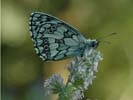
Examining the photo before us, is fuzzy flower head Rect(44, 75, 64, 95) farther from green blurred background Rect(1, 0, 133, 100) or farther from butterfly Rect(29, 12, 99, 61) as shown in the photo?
green blurred background Rect(1, 0, 133, 100)

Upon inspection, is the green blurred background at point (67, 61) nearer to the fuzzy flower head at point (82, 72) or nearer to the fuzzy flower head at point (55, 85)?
the fuzzy flower head at point (55, 85)

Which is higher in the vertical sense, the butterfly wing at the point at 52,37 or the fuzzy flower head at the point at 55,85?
the butterfly wing at the point at 52,37

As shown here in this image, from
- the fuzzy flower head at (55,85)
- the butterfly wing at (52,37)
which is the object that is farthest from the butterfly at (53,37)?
the fuzzy flower head at (55,85)

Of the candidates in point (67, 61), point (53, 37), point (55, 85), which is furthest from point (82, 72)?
point (67, 61)

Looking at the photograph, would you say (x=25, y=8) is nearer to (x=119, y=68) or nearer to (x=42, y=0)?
(x=42, y=0)

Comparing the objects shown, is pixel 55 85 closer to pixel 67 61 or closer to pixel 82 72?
pixel 82 72

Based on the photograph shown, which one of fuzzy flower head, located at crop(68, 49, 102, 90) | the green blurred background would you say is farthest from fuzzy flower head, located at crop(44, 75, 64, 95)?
the green blurred background
